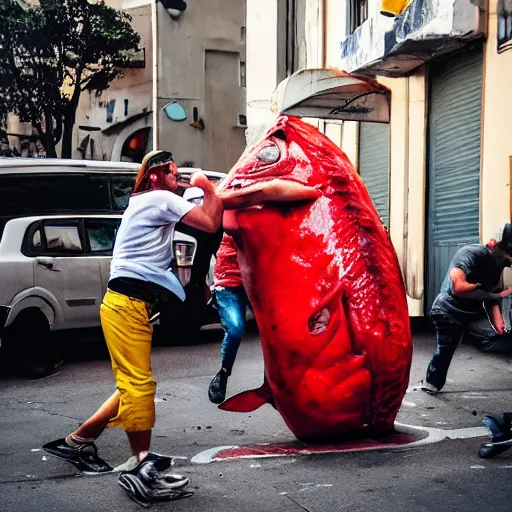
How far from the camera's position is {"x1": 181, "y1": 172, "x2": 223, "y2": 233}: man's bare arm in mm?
5027

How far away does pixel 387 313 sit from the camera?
5688mm

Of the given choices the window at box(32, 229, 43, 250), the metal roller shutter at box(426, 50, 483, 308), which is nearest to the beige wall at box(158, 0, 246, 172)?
the metal roller shutter at box(426, 50, 483, 308)

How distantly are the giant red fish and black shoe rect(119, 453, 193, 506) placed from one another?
108 cm

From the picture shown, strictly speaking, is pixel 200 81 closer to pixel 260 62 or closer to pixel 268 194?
pixel 260 62

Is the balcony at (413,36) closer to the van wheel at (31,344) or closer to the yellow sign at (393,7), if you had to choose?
the yellow sign at (393,7)

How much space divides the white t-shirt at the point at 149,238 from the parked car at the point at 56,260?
3.96 metres

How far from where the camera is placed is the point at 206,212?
16.5 feet

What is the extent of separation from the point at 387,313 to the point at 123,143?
1107 inches

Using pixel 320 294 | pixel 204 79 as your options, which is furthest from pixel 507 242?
pixel 204 79

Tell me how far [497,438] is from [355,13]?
11.7 meters

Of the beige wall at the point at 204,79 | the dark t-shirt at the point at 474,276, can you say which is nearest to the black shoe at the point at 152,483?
the dark t-shirt at the point at 474,276

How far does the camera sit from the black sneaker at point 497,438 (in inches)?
220

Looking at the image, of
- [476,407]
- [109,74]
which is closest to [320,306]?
[476,407]

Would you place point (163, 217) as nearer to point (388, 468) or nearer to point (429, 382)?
point (388, 468)
